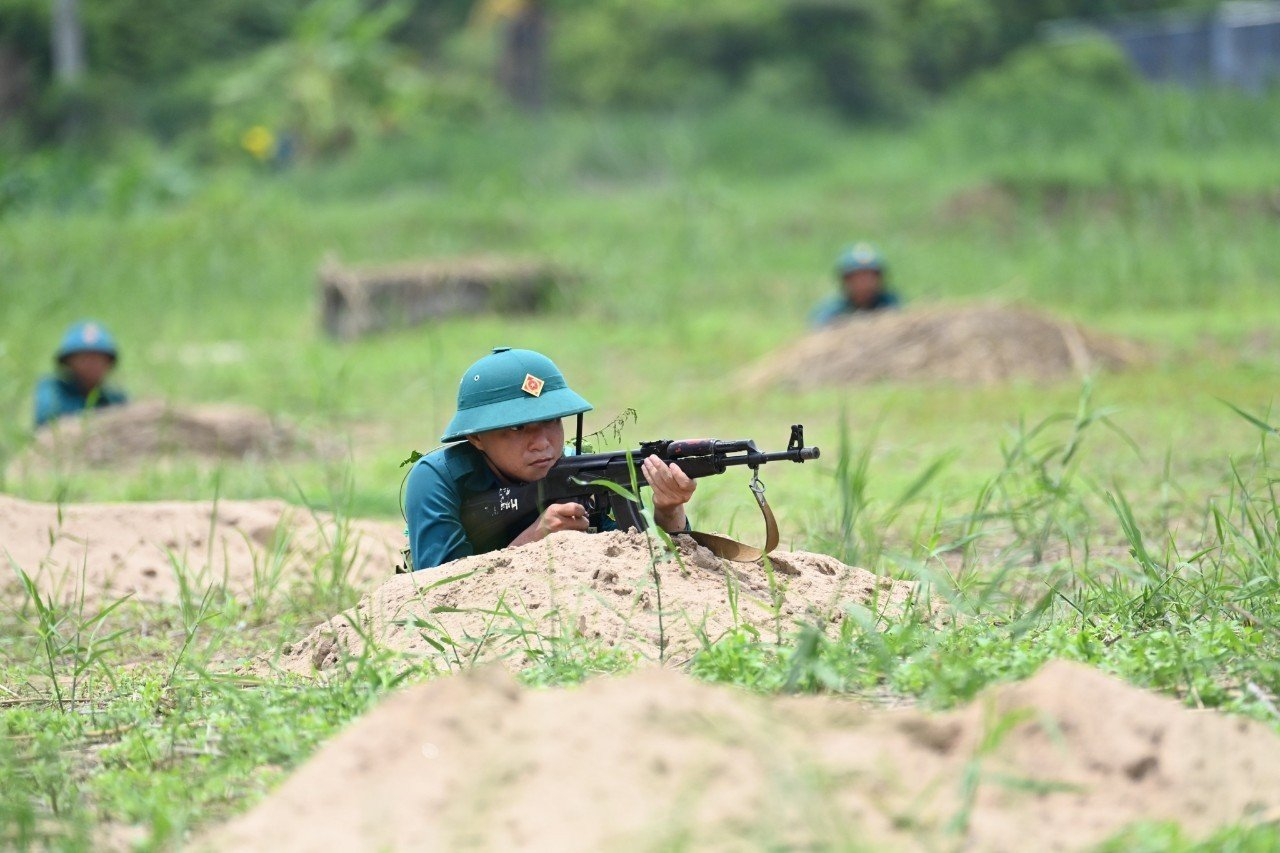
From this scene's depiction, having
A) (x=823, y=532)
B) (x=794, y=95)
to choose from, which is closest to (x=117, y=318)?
(x=823, y=532)

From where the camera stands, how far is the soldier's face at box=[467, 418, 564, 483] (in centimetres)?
460

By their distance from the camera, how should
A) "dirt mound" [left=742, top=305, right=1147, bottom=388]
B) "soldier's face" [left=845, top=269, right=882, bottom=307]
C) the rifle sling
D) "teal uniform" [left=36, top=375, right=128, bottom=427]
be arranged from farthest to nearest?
"soldier's face" [left=845, top=269, right=882, bottom=307] < "dirt mound" [left=742, top=305, right=1147, bottom=388] < "teal uniform" [left=36, top=375, right=128, bottom=427] < the rifle sling

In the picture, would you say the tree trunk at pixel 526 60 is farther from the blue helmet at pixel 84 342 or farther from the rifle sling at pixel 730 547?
the rifle sling at pixel 730 547

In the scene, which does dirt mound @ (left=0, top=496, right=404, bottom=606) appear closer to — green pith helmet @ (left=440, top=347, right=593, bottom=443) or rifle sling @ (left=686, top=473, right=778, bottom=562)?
green pith helmet @ (left=440, top=347, right=593, bottom=443)

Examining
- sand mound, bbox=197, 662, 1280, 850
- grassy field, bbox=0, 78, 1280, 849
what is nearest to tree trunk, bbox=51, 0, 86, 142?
grassy field, bbox=0, 78, 1280, 849

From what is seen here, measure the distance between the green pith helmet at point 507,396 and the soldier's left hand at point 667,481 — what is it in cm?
28

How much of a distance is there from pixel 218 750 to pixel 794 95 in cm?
2342

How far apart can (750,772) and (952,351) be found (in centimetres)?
800

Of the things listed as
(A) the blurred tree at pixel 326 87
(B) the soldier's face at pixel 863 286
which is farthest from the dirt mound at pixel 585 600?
(A) the blurred tree at pixel 326 87

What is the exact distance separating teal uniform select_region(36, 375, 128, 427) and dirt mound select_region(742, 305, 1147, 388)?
12.7ft

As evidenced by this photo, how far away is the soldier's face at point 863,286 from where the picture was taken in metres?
A: 12.0

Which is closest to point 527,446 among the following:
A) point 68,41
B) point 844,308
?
point 844,308

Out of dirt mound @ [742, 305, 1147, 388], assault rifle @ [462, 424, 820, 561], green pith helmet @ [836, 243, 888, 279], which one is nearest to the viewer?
assault rifle @ [462, 424, 820, 561]

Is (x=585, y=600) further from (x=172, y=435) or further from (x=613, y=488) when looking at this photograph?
(x=172, y=435)
